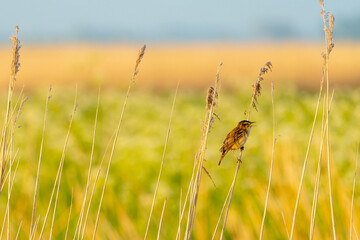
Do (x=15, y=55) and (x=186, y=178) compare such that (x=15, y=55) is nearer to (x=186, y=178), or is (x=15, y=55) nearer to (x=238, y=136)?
(x=238, y=136)

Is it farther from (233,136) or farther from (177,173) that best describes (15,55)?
(177,173)

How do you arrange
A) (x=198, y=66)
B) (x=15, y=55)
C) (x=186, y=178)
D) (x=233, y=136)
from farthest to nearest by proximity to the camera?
(x=198, y=66) < (x=186, y=178) < (x=233, y=136) < (x=15, y=55)

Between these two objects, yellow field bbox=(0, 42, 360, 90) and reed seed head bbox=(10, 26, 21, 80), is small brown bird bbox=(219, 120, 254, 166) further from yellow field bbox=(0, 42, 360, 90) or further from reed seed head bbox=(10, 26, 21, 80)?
yellow field bbox=(0, 42, 360, 90)

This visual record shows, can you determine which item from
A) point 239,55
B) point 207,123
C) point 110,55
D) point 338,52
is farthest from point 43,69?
point 207,123

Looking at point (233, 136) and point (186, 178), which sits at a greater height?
point (233, 136)

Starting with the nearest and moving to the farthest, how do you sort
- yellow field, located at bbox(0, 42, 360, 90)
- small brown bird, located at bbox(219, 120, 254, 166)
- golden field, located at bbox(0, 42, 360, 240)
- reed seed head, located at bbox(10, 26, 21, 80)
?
reed seed head, located at bbox(10, 26, 21, 80) → small brown bird, located at bbox(219, 120, 254, 166) → golden field, located at bbox(0, 42, 360, 240) → yellow field, located at bbox(0, 42, 360, 90)

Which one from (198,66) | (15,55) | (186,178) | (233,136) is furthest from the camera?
(198,66)

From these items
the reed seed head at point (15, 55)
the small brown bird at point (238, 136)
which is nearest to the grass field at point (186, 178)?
the small brown bird at point (238, 136)

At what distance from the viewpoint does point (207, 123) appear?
1311 mm

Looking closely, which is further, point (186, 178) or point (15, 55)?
point (186, 178)

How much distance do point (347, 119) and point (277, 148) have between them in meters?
1.07

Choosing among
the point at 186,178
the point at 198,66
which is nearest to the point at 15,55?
the point at 186,178

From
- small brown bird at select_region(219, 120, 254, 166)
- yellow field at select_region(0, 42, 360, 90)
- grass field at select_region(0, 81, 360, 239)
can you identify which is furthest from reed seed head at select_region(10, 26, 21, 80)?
yellow field at select_region(0, 42, 360, 90)

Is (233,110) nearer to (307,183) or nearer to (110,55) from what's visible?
(307,183)
